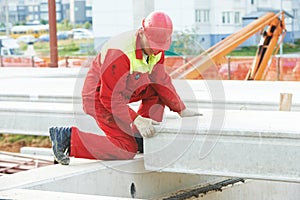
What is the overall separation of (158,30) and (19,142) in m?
8.44

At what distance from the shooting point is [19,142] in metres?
13.8

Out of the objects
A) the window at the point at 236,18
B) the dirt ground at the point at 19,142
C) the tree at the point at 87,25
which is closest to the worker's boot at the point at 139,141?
the dirt ground at the point at 19,142

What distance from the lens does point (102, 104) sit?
613 centimetres

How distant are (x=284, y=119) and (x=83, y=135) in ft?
5.61

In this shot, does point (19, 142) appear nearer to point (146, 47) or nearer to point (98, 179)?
point (98, 179)

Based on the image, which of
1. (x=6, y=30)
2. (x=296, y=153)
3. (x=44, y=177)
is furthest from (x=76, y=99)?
(x=6, y=30)

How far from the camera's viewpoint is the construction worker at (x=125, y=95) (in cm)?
585

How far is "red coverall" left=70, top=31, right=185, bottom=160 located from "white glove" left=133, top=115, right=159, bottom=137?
89 mm

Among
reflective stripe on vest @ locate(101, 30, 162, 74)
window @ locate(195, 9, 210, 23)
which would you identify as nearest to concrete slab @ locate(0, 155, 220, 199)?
reflective stripe on vest @ locate(101, 30, 162, 74)

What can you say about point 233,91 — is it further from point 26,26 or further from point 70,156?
point 26,26

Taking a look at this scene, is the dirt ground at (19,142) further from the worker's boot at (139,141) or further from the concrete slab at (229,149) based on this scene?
the concrete slab at (229,149)

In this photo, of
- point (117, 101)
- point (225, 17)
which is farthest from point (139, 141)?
point (225, 17)

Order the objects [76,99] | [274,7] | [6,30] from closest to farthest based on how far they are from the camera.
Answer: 1. [76,99]
2. [274,7]
3. [6,30]

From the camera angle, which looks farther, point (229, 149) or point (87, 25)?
point (87, 25)
